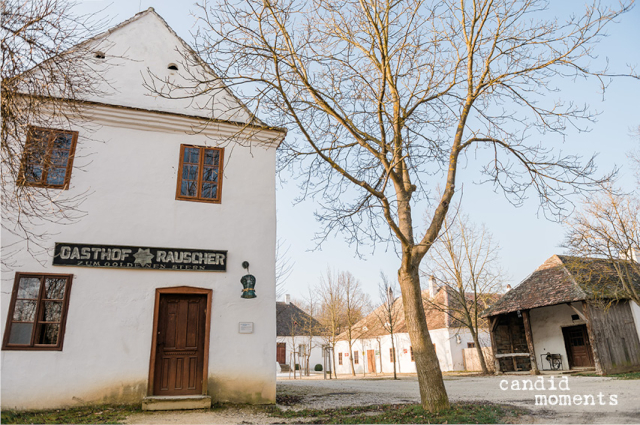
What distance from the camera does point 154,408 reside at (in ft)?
25.9

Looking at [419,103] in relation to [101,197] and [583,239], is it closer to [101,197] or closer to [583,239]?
[101,197]

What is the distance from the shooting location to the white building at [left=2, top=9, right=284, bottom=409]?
7988 mm

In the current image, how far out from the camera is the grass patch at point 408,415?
6.37 meters

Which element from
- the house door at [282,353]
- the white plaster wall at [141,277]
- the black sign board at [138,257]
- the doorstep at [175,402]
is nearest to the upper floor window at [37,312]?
the white plaster wall at [141,277]

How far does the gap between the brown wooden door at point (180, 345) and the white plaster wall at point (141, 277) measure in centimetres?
27

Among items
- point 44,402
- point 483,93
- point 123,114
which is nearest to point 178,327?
point 44,402

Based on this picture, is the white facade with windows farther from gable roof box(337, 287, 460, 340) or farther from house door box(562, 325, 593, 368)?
house door box(562, 325, 593, 368)

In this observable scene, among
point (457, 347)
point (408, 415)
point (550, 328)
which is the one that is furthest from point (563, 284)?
point (408, 415)

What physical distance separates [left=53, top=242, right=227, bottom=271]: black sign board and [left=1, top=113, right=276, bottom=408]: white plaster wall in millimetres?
126

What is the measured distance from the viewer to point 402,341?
35969 mm

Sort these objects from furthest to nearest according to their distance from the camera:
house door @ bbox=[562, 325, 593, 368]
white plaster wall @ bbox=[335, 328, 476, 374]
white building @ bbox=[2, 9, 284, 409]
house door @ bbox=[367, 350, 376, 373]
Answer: house door @ bbox=[367, 350, 376, 373] < white plaster wall @ bbox=[335, 328, 476, 374] < house door @ bbox=[562, 325, 593, 368] < white building @ bbox=[2, 9, 284, 409]

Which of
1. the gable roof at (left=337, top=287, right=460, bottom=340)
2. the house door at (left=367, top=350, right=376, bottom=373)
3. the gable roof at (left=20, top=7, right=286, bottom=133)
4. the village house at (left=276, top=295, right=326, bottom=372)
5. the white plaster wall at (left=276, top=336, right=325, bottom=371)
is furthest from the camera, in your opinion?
the white plaster wall at (left=276, top=336, right=325, bottom=371)

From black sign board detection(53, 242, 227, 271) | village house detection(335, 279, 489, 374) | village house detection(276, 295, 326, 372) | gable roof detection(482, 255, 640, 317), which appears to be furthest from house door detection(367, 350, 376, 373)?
black sign board detection(53, 242, 227, 271)

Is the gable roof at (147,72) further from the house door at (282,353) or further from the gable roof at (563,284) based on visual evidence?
the house door at (282,353)
